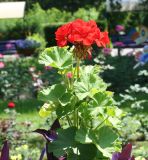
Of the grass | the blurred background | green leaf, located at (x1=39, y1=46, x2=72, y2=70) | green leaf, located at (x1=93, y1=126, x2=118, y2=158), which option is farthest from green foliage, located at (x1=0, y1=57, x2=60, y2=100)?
green leaf, located at (x1=93, y1=126, x2=118, y2=158)

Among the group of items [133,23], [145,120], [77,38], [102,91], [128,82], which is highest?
[77,38]

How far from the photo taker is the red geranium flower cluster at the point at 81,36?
6.40 feet

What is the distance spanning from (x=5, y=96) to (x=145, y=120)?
3.67 m

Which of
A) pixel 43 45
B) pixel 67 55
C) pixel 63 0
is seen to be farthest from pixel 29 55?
pixel 63 0

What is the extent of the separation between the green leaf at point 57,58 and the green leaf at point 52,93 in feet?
0.25

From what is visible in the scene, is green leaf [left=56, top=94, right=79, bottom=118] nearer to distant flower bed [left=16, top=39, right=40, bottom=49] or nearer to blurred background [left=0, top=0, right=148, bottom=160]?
blurred background [left=0, top=0, right=148, bottom=160]

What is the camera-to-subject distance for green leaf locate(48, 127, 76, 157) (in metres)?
1.97

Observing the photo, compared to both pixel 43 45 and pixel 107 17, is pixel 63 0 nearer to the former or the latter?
pixel 107 17

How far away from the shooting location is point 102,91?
195 cm

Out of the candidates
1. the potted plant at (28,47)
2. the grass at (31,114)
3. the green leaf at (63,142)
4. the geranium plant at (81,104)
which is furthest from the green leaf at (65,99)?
the potted plant at (28,47)

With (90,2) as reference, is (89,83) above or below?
above

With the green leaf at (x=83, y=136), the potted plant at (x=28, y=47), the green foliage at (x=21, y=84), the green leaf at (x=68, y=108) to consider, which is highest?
the green leaf at (x=68, y=108)

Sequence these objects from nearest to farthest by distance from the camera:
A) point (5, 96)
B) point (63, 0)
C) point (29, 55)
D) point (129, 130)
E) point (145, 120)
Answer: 1. point (129, 130)
2. point (145, 120)
3. point (5, 96)
4. point (29, 55)
5. point (63, 0)

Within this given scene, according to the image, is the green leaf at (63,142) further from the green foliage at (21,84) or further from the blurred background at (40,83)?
the green foliage at (21,84)
